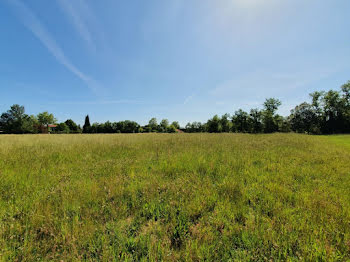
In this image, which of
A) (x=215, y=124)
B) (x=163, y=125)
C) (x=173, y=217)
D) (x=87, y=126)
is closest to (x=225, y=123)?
(x=215, y=124)

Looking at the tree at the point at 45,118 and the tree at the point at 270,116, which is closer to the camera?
the tree at the point at 270,116

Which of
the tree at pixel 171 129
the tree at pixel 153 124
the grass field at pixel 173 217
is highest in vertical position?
the tree at pixel 153 124

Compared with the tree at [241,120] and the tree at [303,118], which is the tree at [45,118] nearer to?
the tree at [241,120]

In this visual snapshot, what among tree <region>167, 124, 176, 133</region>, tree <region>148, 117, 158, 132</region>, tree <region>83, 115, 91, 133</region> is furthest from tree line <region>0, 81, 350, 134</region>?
tree <region>148, 117, 158, 132</region>

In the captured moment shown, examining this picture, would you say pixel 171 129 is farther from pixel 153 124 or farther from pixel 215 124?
pixel 215 124

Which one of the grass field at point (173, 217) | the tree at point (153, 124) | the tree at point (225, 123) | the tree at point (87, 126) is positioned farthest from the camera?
the tree at point (153, 124)

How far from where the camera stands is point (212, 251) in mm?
1729

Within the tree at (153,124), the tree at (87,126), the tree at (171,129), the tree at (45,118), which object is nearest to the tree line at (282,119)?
the tree at (45,118)

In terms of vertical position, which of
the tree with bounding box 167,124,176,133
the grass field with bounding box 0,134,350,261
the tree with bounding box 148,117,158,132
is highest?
the tree with bounding box 148,117,158,132

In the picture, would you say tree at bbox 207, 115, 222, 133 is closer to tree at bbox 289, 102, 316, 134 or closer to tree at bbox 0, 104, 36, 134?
tree at bbox 289, 102, 316, 134

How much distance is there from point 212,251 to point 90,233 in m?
1.83

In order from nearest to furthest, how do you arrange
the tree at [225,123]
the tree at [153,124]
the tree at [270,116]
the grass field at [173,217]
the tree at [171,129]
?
the grass field at [173,217]
the tree at [270,116]
the tree at [225,123]
the tree at [171,129]
the tree at [153,124]

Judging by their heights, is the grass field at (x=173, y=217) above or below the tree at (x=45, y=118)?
below

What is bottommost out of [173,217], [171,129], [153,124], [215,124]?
[173,217]
